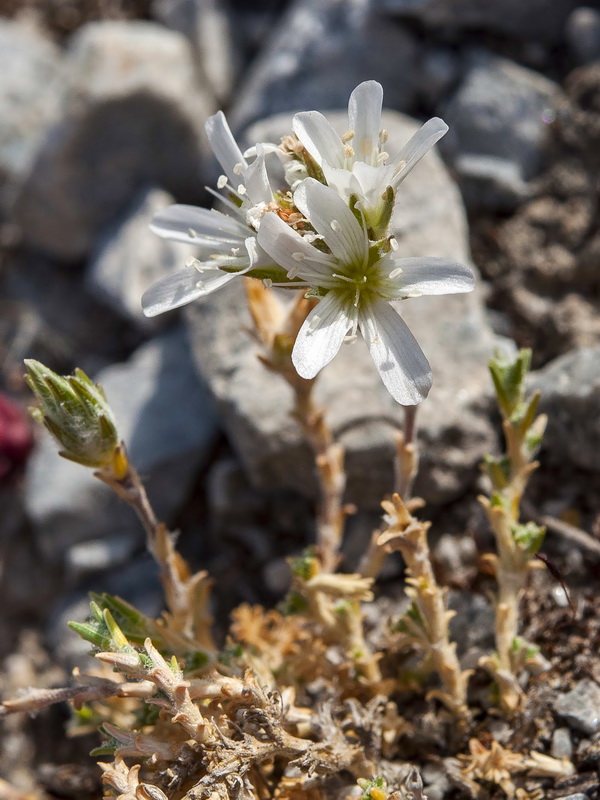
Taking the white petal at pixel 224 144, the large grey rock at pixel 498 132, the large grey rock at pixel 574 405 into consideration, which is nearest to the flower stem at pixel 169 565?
the white petal at pixel 224 144

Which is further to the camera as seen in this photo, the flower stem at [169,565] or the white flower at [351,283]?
the flower stem at [169,565]

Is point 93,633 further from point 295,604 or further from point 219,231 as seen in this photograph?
point 219,231

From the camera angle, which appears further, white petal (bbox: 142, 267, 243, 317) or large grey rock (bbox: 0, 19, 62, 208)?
large grey rock (bbox: 0, 19, 62, 208)

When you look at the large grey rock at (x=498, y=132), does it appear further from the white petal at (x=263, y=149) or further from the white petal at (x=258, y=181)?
the white petal at (x=258, y=181)

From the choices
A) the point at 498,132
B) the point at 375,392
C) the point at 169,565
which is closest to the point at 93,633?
the point at 169,565

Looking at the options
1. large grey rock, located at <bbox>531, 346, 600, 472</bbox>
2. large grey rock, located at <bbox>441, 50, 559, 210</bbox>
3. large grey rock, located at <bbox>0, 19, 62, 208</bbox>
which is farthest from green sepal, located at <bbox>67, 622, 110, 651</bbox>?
large grey rock, located at <bbox>0, 19, 62, 208</bbox>

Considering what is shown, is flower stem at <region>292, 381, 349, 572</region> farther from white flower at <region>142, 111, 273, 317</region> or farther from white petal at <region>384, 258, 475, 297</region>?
white petal at <region>384, 258, 475, 297</region>
